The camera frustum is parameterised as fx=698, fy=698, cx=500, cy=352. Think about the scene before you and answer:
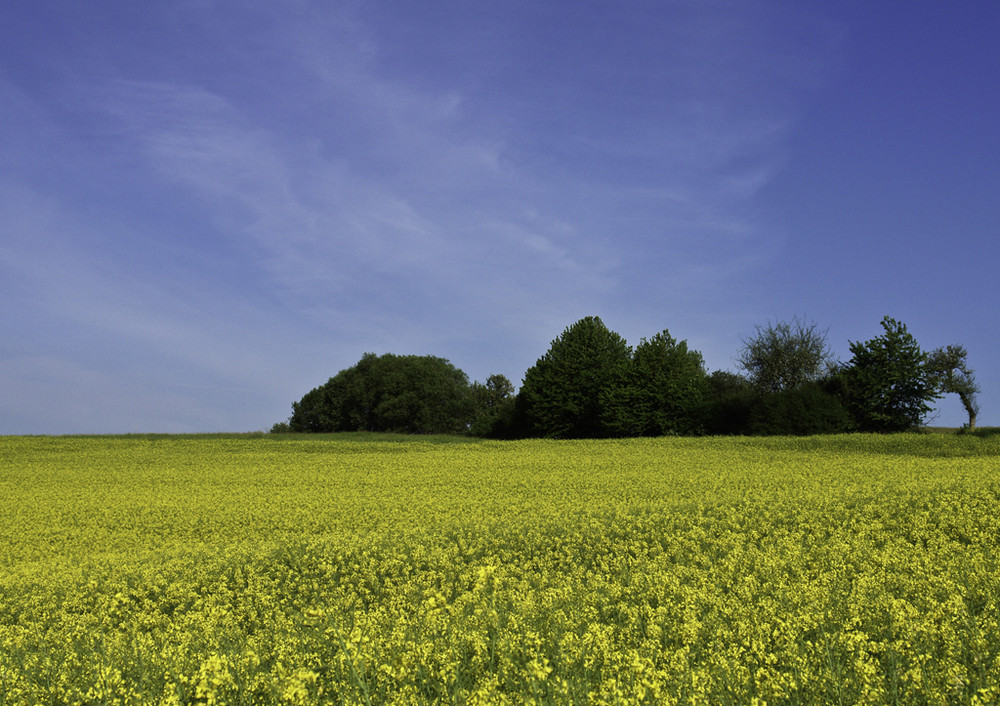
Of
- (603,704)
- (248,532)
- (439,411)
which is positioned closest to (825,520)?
(603,704)

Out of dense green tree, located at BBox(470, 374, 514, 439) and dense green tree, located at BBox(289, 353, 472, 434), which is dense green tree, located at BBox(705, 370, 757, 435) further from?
dense green tree, located at BBox(289, 353, 472, 434)

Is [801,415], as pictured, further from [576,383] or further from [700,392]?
[576,383]

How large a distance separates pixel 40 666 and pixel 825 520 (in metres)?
10.6

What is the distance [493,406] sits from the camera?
97.5m

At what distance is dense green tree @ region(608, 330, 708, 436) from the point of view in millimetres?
48469

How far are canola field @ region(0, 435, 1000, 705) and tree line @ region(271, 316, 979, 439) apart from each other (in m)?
18.8

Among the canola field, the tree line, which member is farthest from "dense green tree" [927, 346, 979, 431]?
the canola field

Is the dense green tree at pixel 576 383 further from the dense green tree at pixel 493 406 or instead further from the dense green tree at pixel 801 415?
the dense green tree at pixel 801 415

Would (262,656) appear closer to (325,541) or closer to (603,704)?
(603,704)

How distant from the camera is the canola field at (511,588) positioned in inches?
168

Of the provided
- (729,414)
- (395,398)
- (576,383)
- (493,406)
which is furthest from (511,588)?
(493,406)

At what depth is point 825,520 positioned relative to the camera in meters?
11.2

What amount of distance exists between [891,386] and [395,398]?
53.5m

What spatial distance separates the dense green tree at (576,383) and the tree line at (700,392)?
9 cm
